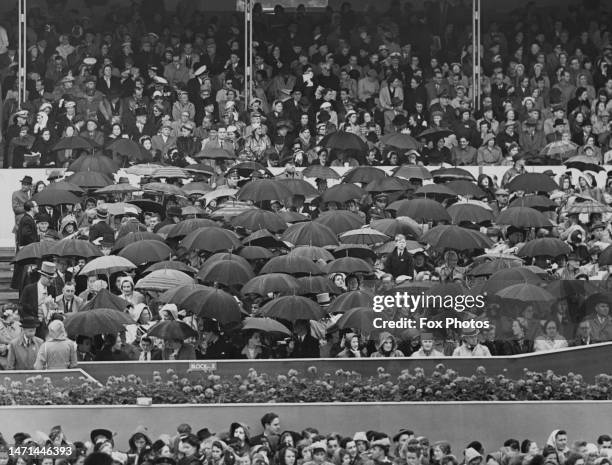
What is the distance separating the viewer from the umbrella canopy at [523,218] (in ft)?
105

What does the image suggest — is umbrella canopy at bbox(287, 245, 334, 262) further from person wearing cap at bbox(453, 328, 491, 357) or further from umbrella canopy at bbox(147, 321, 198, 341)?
person wearing cap at bbox(453, 328, 491, 357)

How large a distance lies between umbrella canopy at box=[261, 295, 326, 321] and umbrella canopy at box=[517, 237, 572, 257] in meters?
4.24

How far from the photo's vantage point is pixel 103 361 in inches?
1045

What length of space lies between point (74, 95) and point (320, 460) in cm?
1625

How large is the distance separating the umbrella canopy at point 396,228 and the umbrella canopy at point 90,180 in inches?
192

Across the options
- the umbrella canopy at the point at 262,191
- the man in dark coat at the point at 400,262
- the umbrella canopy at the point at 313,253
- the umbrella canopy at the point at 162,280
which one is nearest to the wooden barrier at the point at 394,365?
the umbrella canopy at the point at 162,280

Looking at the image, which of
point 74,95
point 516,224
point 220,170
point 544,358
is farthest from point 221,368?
point 74,95

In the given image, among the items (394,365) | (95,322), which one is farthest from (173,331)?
(394,365)

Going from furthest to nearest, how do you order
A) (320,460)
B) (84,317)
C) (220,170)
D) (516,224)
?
1. (220,170)
2. (516,224)
3. (84,317)
4. (320,460)

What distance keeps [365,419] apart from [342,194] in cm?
750

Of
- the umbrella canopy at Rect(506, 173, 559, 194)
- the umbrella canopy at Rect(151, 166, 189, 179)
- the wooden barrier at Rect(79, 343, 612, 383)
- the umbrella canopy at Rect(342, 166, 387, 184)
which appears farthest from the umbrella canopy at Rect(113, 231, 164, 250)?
the umbrella canopy at Rect(506, 173, 559, 194)

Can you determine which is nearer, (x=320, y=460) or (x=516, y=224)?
(x=320, y=460)

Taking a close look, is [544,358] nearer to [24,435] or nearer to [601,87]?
[24,435]

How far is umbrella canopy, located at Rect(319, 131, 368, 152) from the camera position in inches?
1433
